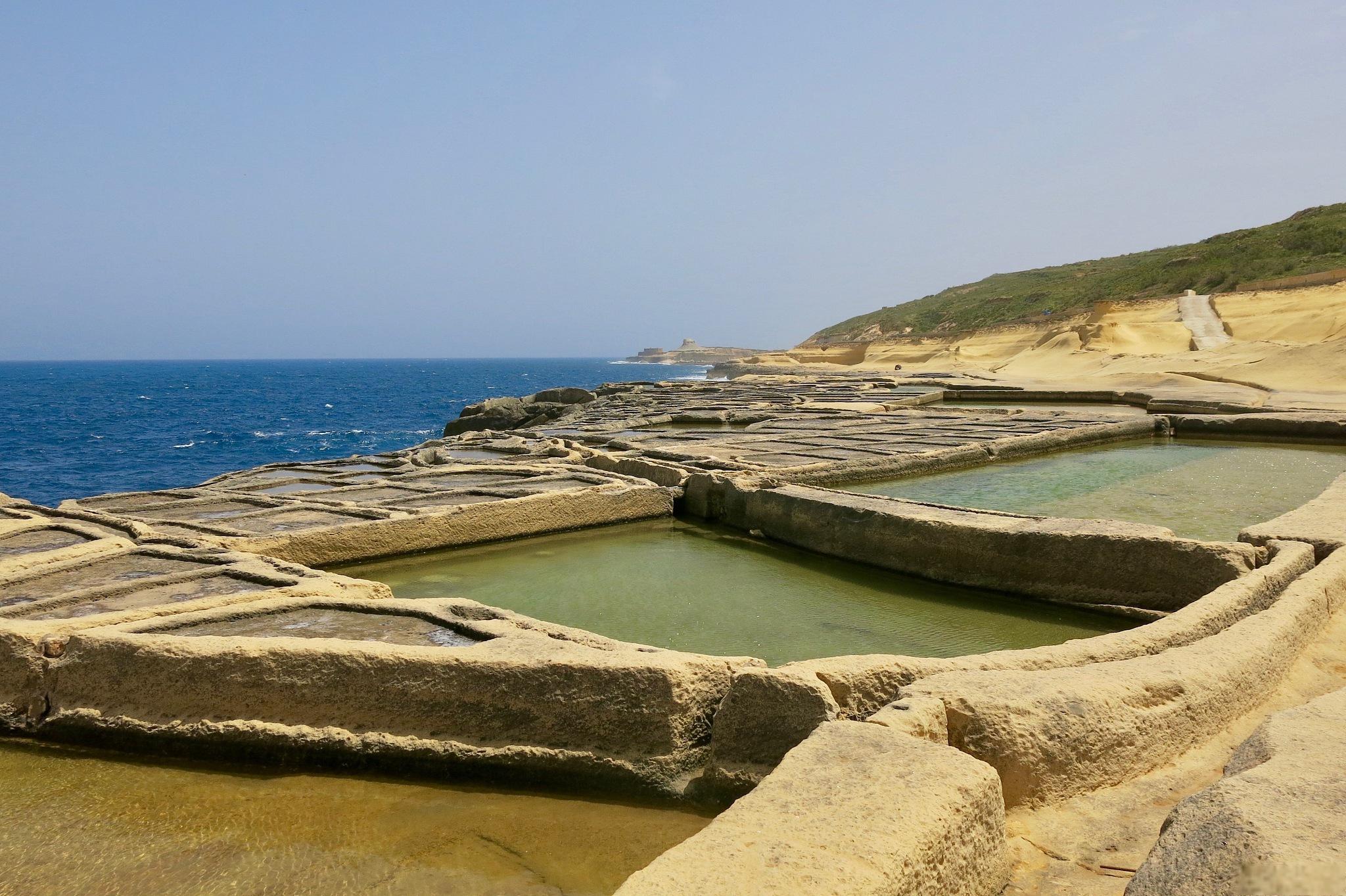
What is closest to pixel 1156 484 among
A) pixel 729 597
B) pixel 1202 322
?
pixel 729 597

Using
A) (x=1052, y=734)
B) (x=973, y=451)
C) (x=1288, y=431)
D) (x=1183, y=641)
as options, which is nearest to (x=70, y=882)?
(x=1052, y=734)

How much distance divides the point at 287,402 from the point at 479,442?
50.2 metres

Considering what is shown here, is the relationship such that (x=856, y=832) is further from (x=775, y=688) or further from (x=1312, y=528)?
(x=1312, y=528)

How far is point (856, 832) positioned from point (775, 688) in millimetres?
983

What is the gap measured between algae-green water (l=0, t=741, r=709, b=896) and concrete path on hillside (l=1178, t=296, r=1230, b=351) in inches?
1094

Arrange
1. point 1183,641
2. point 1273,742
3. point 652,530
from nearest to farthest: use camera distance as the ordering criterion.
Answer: point 1273,742
point 1183,641
point 652,530

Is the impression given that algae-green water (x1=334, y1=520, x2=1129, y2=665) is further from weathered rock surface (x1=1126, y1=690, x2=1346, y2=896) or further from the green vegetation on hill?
the green vegetation on hill

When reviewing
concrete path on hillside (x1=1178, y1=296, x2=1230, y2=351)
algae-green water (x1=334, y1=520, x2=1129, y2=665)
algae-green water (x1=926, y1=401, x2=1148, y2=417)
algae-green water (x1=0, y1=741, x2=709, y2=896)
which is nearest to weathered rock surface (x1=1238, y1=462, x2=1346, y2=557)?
algae-green water (x1=334, y1=520, x2=1129, y2=665)

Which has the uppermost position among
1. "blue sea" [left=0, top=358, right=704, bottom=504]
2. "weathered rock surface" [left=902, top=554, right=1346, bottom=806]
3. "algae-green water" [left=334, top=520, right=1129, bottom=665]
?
"weathered rock surface" [left=902, top=554, right=1346, bottom=806]

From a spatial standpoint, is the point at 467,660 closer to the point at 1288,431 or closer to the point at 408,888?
the point at 408,888

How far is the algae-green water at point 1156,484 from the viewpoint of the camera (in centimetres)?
681

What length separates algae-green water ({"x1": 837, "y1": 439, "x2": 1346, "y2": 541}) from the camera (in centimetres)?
681

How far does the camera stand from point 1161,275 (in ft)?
147

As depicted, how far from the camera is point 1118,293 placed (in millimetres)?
44469
